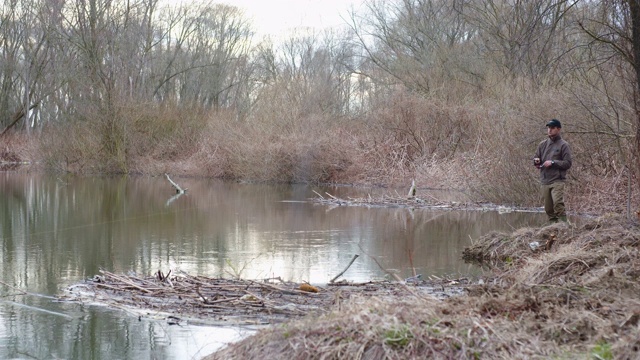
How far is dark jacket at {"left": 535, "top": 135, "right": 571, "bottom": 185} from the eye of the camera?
15312 mm

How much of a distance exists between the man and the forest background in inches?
160

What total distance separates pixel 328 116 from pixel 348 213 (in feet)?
53.2

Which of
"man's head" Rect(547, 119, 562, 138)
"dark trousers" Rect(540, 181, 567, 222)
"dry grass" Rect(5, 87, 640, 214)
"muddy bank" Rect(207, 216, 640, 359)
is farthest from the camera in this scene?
"dry grass" Rect(5, 87, 640, 214)

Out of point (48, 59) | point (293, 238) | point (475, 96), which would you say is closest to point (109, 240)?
point (293, 238)

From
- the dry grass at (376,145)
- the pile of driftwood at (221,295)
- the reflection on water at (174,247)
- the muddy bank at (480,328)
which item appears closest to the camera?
the muddy bank at (480,328)

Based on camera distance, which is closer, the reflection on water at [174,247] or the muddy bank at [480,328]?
the muddy bank at [480,328]

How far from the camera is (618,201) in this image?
2081 cm

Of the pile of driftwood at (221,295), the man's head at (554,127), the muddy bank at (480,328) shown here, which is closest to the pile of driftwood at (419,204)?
the man's head at (554,127)

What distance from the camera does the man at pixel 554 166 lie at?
15.3 m

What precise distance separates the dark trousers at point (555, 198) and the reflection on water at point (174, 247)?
188 cm

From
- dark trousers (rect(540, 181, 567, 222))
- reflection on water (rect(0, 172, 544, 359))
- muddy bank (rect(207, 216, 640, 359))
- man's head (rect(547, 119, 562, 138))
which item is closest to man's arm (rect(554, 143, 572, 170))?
man's head (rect(547, 119, 562, 138))

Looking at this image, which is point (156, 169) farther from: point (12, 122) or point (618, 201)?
point (618, 201)

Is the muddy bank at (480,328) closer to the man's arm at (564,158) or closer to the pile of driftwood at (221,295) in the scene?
the pile of driftwood at (221,295)

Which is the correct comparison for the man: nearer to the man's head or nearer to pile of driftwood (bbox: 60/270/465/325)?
the man's head
